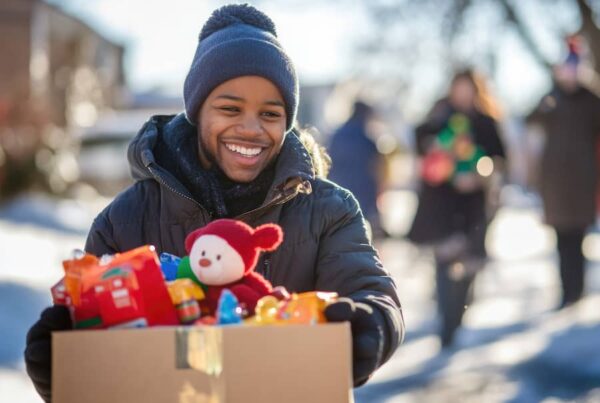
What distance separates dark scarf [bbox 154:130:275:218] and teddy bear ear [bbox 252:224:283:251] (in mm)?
428

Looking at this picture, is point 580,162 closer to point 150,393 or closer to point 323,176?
point 323,176

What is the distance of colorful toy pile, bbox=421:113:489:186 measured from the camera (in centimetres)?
812

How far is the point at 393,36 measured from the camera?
19078 mm

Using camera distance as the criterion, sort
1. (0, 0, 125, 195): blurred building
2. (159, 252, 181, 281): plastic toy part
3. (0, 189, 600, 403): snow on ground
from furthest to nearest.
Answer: (0, 0, 125, 195): blurred building → (0, 189, 600, 403): snow on ground → (159, 252, 181, 281): plastic toy part

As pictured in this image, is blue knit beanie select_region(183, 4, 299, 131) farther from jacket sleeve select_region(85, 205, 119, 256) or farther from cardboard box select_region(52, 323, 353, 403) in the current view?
cardboard box select_region(52, 323, 353, 403)

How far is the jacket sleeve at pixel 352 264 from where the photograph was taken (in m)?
2.69

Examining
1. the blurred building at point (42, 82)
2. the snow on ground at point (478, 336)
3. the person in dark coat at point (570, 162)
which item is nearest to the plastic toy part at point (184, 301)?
the snow on ground at point (478, 336)

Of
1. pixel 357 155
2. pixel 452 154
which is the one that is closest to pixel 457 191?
pixel 452 154

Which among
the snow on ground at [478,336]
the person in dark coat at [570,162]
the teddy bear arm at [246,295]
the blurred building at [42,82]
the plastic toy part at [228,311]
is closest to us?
the plastic toy part at [228,311]

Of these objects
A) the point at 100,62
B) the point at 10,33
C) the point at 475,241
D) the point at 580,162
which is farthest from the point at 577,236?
the point at 100,62

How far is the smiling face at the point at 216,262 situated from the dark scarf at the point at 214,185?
17.9 inches

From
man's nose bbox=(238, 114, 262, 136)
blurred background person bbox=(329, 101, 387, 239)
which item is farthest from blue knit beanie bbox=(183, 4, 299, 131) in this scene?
blurred background person bbox=(329, 101, 387, 239)

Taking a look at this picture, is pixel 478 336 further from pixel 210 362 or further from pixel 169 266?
pixel 210 362

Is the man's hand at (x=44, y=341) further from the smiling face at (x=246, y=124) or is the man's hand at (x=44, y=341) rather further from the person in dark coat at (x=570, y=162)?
the person in dark coat at (x=570, y=162)
